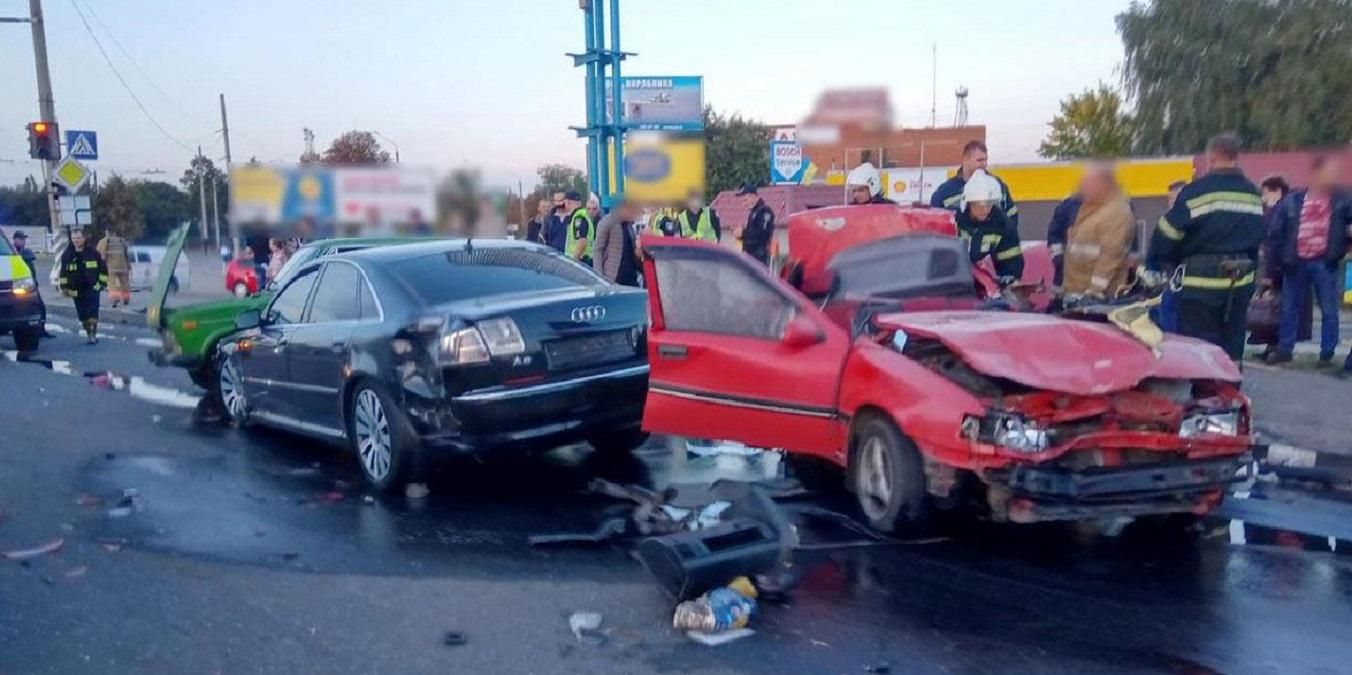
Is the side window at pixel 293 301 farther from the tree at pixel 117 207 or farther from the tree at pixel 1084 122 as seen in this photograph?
the tree at pixel 117 207

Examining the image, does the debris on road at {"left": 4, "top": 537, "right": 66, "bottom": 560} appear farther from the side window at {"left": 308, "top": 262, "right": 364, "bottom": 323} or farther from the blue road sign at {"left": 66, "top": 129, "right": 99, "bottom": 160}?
the blue road sign at {"left": 66, "top": 129, "right": 99, "bottom": 160}

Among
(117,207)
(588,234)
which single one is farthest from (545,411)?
(117,207)

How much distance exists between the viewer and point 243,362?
29.7ft

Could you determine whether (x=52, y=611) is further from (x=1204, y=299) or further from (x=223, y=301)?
(x=1204, y=299)

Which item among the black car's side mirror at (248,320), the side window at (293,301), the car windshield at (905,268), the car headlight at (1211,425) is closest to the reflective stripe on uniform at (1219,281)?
the car windshield at (905,268)

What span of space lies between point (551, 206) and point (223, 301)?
6276 millimetres

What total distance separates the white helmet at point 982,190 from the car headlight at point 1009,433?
3.98 m

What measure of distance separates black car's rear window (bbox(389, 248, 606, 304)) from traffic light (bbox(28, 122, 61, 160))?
17811 mm

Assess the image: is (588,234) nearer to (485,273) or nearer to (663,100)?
(485,273)

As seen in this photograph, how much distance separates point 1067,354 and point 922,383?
642mm

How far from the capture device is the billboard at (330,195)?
37.6ft

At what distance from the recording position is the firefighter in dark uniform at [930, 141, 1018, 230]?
921cm

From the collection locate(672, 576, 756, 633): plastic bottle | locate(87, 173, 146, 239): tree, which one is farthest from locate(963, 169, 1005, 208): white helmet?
locate(87, 173, 146, 239): tree

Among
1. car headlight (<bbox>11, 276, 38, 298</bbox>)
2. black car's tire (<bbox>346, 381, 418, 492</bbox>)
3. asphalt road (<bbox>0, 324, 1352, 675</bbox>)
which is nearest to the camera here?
asphalt road (<bbox>0, 324, 1352, 675</bbox>)
